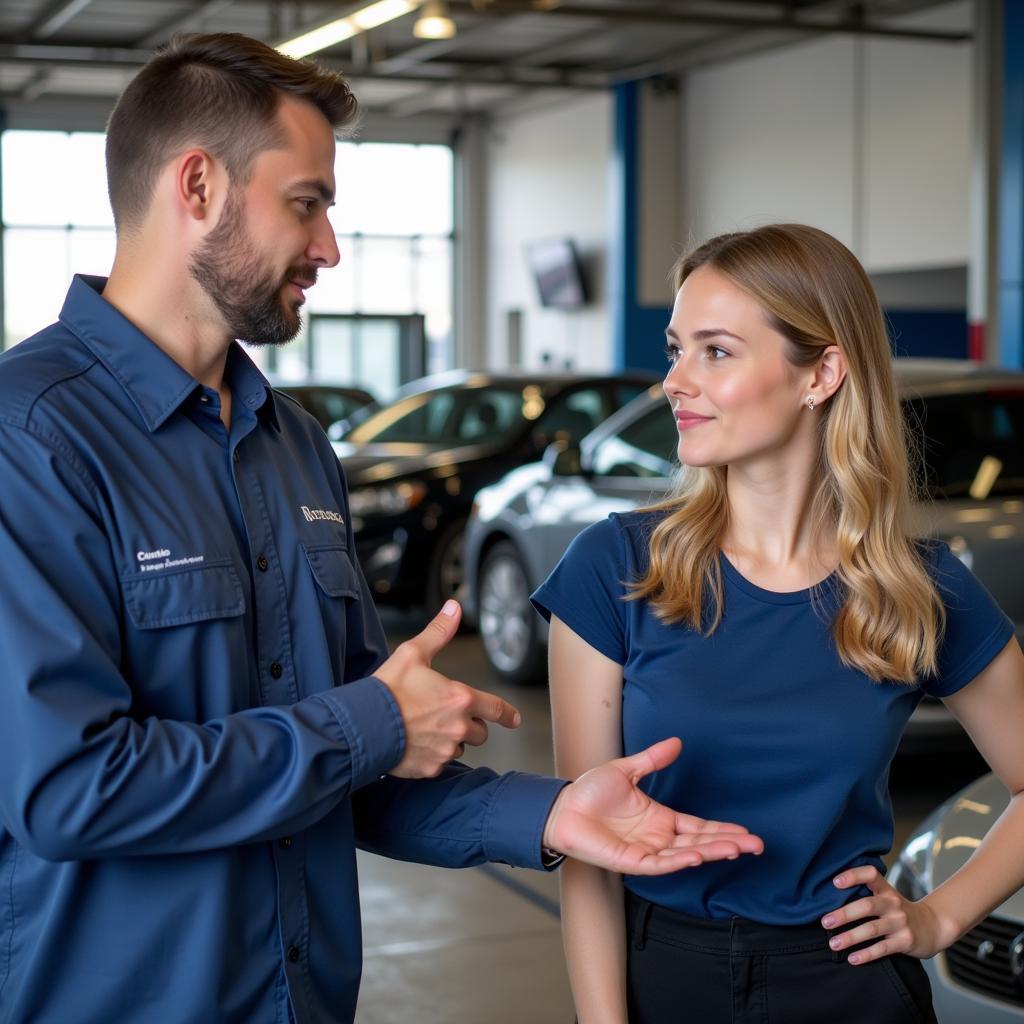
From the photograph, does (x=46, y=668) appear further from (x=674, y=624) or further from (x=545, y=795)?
(x=674, y=624)

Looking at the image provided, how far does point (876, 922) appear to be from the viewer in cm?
218

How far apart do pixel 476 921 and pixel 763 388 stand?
2.91 m

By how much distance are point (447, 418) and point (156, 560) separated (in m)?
8.53

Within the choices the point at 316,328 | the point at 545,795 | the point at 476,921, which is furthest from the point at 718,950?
the point at 316,328

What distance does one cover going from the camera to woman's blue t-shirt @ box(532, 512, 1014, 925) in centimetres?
220

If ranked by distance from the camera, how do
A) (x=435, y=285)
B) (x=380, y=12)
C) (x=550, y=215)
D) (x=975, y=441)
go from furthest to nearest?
(x=435, y=285) < (x=550, y=215) < (x=380, y=12) < (x=975, y=441)

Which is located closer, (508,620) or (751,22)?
(508,620)

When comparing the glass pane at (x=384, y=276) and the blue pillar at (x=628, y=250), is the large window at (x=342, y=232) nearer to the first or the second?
the glass pane at (x=384, y=276)

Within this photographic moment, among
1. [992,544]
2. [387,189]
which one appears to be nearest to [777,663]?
[992,544]

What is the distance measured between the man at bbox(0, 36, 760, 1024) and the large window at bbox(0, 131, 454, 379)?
21587 mm

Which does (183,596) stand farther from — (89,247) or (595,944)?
(89,247)

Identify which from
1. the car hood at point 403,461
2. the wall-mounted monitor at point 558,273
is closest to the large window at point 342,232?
the wall-mounted monitor at point 558,273

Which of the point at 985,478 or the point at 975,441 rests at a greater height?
the point at 975,441

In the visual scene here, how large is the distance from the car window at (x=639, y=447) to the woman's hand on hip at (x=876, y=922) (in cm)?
507
